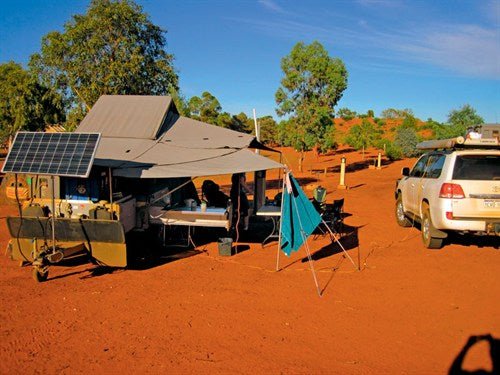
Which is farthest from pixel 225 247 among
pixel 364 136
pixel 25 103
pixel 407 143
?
pixel 407 143

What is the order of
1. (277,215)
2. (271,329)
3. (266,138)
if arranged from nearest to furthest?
(271,329) → (277,215) → (266,138)

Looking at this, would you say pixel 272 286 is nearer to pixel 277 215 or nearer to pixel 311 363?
pixel 311 363

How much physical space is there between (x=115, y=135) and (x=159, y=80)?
26.2ft

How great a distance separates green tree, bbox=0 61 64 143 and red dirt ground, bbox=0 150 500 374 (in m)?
23.7

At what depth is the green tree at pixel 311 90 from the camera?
81.3 ft

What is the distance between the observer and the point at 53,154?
701 centimetres

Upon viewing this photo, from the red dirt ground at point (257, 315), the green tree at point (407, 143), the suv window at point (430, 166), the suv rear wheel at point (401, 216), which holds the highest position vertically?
the green tree at point (407, 143)

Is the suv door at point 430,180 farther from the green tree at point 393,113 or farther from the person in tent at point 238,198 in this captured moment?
the green tree at point 393,113

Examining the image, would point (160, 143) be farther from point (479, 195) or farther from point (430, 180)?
point (479, 195)

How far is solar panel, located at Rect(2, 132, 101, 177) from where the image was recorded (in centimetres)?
680

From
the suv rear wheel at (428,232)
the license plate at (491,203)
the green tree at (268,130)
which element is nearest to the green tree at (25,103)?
the suv rear wheel at (428,232)

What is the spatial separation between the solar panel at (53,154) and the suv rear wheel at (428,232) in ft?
22.2

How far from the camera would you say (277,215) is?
9.88 m

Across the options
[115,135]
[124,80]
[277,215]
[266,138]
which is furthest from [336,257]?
[266,138]
